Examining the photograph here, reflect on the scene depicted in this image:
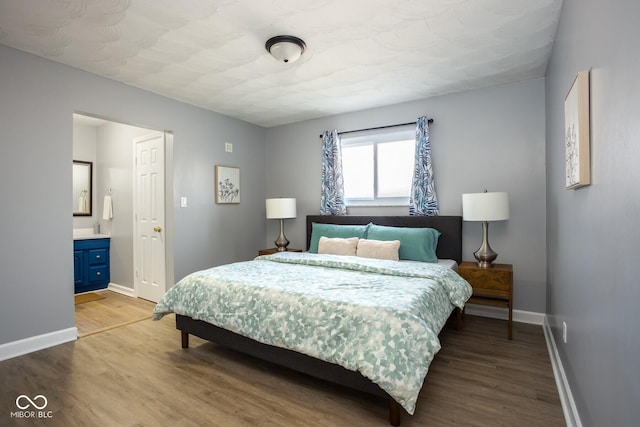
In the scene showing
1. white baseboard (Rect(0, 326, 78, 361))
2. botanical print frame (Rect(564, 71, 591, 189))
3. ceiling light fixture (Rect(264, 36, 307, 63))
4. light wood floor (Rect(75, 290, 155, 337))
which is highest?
ceiling light fixture (Rect(264, 36, 307, 63))

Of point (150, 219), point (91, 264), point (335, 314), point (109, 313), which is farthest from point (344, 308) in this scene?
point (91, 264)

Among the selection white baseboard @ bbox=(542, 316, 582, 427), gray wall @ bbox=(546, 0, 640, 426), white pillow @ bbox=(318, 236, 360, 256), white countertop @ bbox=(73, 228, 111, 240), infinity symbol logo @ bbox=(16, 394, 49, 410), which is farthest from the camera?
white countertop @ bbox=(73, 228, 111, 240)

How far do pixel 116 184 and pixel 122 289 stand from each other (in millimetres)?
1638

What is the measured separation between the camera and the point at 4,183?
257 cm

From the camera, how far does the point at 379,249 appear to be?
3.39m

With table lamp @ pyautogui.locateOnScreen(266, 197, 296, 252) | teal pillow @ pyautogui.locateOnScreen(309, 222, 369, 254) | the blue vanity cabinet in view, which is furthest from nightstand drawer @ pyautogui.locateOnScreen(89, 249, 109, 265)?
teal pillow @ pyautogui.locateOnScreen(309, 222, 369, 254)

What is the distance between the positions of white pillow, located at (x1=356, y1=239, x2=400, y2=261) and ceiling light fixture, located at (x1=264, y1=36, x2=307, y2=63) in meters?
2.03

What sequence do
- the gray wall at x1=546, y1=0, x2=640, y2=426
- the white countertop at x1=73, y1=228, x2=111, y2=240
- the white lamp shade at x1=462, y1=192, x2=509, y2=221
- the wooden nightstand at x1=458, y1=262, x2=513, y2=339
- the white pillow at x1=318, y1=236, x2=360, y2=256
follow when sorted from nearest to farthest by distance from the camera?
1. the gray wall at x1=546, y1=0, x2=640, y2=426
2. the wooden nightstand at x1=458, y1=262, x2=513, y2=339
3. the white lamp shade at x1=462, y1=192, x2=509, y2=221
4. the white pillow at x1=318, y1=236, x2=360, y2=256
5. the white countertop at x1=73, y1=228, x2=111, y2=240

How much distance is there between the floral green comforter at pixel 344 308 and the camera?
170cm

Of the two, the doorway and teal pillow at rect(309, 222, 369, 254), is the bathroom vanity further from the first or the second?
teal pillow at rect(309, 222, 369, 254)

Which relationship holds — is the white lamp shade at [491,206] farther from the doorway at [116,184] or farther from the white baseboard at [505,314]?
the doorway at [116,184]

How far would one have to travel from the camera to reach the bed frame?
185 centimetres

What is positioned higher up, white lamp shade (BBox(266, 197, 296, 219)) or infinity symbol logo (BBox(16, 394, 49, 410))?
white lamp shade (BBox(266, 197, 296, 219))

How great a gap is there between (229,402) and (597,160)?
2379 mm
